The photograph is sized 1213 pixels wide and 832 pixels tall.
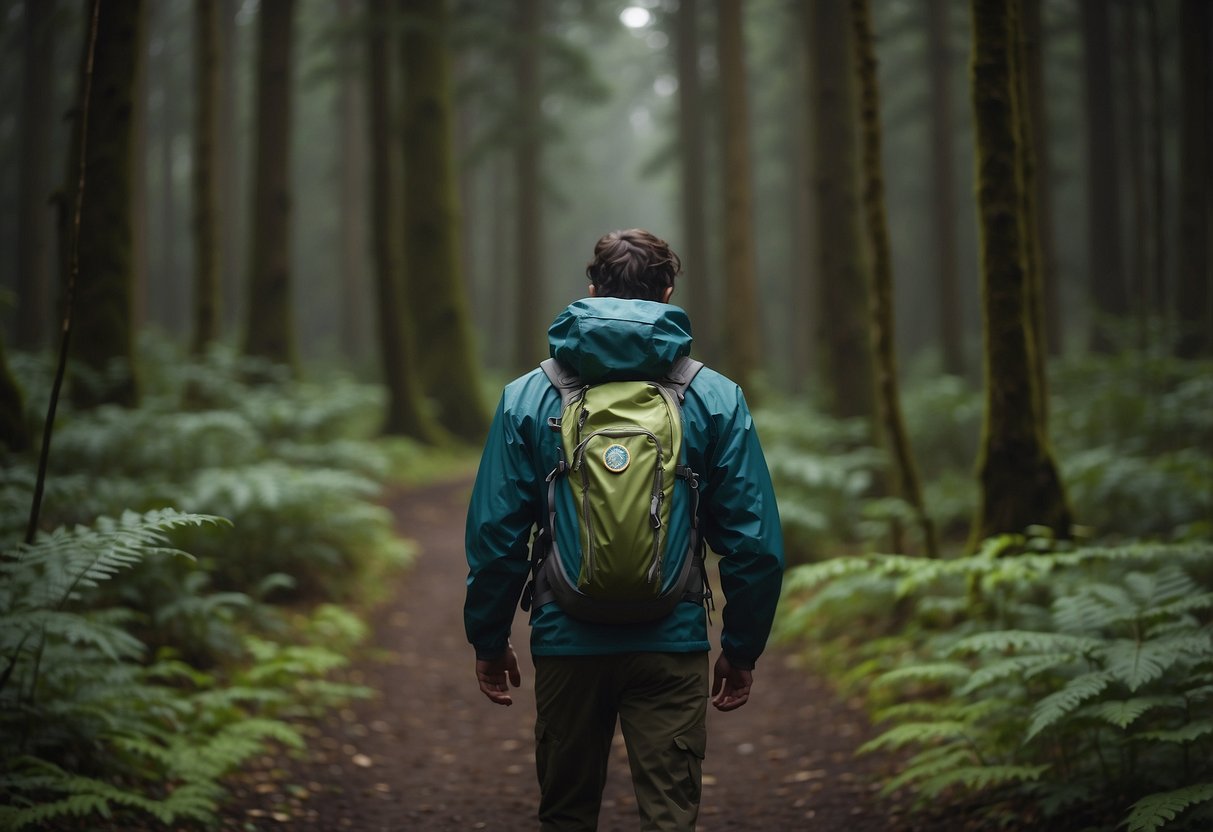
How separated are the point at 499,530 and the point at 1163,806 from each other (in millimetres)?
2403

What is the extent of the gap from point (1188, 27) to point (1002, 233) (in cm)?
1091

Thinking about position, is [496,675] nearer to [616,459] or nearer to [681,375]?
[616,459]

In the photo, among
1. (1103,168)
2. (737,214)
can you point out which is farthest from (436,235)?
(1103,168)

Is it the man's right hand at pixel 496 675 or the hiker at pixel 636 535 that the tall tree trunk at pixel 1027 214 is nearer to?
the hiker at pixel 636 535

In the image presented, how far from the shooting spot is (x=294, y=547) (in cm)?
781

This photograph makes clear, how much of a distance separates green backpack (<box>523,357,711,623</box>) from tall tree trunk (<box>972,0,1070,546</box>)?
354 centimetres

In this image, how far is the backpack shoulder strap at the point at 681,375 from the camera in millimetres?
2889

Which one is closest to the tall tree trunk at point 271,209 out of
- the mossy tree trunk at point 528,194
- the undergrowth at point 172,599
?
the undergrowth at point 172,599

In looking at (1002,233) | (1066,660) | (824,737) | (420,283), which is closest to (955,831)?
(1066,660)

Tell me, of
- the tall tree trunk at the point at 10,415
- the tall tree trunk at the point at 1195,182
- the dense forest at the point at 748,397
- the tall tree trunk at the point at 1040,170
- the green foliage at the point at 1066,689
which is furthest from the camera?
the tall tree trunk at the point at 1195,182

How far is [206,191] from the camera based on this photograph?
11914 millimetres

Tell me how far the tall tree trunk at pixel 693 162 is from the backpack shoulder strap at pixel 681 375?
19276 millimetres

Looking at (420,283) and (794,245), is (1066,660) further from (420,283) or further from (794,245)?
(794,245)

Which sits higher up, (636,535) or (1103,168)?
(1103,168)
